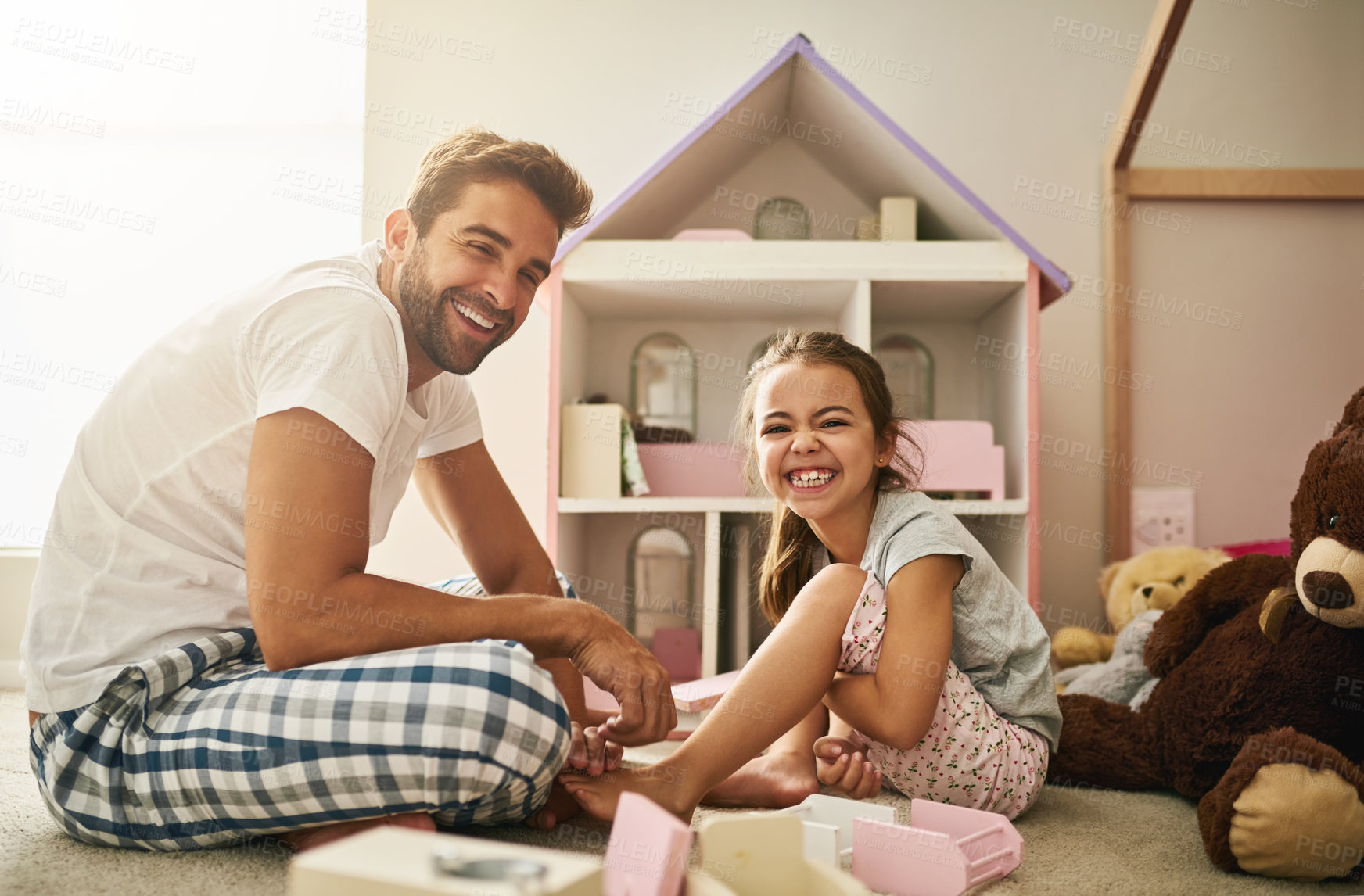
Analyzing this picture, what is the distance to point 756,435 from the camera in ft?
3.83

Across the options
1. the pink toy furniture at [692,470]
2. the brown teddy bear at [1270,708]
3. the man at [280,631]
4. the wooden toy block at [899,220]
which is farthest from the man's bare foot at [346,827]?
the wooden toy block at [899,220]

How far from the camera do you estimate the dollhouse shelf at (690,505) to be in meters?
1.59

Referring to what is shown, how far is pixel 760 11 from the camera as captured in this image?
6.59 feet

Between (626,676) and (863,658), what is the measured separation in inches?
10.6

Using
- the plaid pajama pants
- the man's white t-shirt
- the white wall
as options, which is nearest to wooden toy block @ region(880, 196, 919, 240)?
the white wall

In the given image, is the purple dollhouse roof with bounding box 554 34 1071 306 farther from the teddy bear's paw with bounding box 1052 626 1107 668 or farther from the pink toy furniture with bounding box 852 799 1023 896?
the pink toy furniture with bounding box 852 799 1023 896

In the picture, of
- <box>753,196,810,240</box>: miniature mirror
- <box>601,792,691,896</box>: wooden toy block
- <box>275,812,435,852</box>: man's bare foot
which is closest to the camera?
<box>601,792,691,896</box>: wooden toy block

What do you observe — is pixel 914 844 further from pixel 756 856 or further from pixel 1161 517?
pixel 1161 517

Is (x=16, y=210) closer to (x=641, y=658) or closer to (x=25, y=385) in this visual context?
(x=25, y=385)

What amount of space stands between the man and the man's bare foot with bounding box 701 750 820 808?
0.17 meters

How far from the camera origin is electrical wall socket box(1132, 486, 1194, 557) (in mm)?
1873

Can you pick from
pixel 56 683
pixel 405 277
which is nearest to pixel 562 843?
pixel 56 683

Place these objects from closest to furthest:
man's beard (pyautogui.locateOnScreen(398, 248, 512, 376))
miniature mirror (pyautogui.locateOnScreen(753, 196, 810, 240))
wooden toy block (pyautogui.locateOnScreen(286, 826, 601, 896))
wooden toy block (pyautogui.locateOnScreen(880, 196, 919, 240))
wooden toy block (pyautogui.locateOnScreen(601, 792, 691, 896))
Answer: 1. wooden toy block (pyautogui.locateOnScreen(286, 826, 601, 896))
2. wooden toy block (pyautogui.locateOnScreen(601, 792, 691, 896))
3. man's beard (pyautogui.locateOnScreen(398, 248, 512, 376))
4. wooden toy block (pyautogui.locateOnScreen(880, 196, 919, 240))
5. miniature mirror (pyautogui.locateOnScreen(753, 196, 810, 240))

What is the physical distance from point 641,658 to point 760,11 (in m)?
1.59
